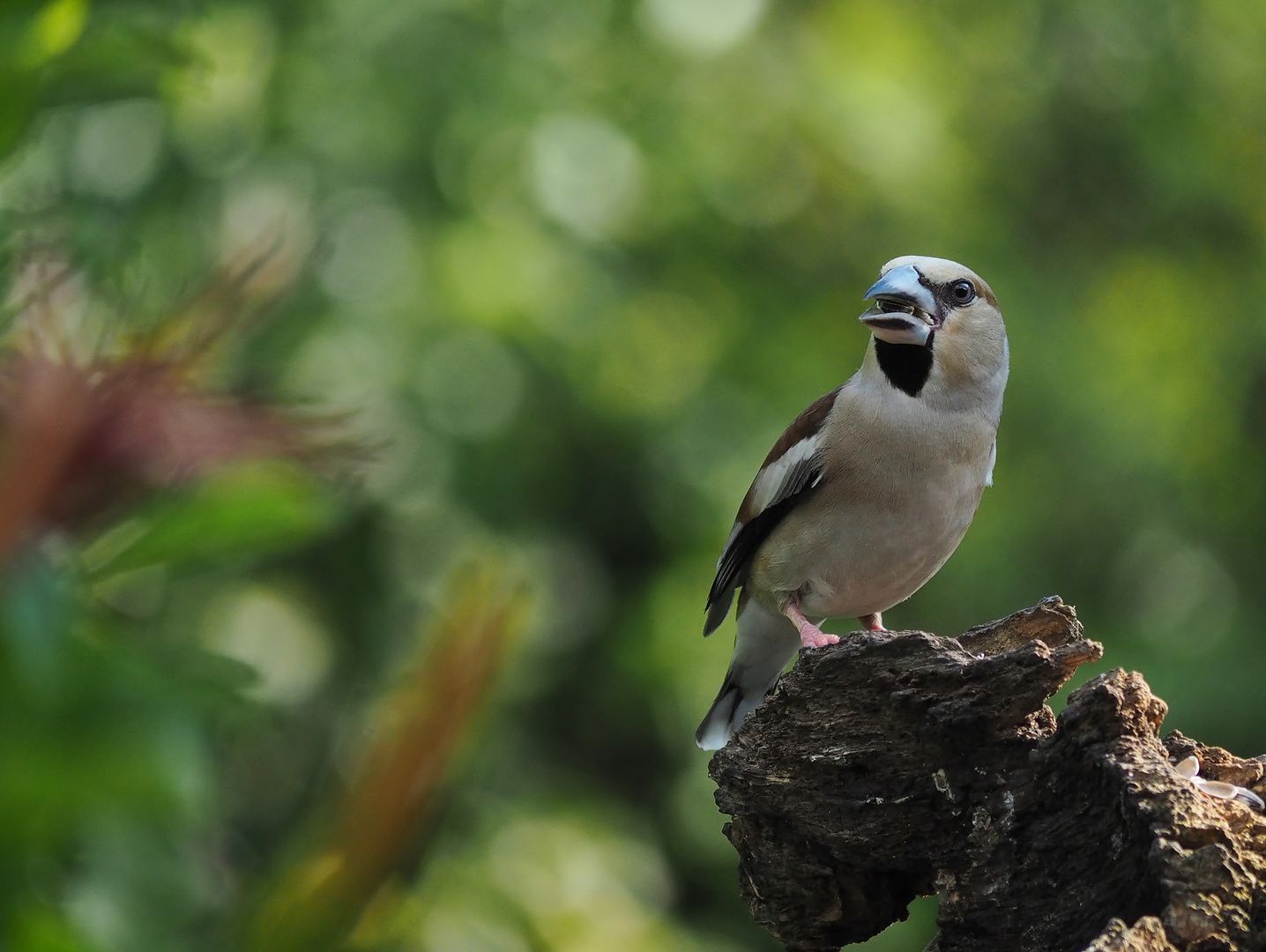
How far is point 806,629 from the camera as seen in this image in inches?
175

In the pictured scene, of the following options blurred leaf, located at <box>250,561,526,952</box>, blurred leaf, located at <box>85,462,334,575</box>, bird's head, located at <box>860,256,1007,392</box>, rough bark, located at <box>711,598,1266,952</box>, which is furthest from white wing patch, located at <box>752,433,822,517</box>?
blurred leaf, located at <box>250,561,526,952</box>

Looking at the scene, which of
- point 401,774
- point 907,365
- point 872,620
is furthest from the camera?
point 872,620

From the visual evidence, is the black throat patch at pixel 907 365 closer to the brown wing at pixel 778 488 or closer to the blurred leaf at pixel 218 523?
the brown wing at pixel 778 488

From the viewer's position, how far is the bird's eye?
15.1 ft

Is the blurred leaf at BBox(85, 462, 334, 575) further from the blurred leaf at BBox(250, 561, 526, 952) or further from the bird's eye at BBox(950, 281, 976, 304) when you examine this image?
the bird's eye at BBox(950, 281, 976, 304)

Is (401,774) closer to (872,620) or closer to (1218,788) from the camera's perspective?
(1218,788)

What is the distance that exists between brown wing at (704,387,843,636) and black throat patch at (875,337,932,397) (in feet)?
0.88

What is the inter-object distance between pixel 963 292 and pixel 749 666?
4.98 feet

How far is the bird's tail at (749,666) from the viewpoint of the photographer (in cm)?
493

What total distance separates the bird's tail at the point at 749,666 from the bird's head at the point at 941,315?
1.06 meters

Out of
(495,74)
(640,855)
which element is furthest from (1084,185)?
(640,855)

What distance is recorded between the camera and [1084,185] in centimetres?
1244

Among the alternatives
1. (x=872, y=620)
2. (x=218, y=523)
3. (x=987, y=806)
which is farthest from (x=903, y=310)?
(x=218, y=523)

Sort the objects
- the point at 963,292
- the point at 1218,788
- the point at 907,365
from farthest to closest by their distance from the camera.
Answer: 1. the point at 963,292
2. the point at 907,365
3. the point at 1218,788
